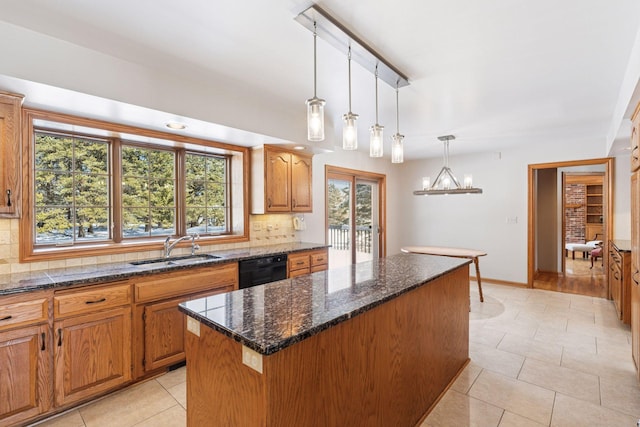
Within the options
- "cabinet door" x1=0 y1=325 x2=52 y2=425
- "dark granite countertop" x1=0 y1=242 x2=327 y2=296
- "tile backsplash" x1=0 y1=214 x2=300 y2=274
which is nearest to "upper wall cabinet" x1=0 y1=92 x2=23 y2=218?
"tile backsplash" x1=0 y1=214 x2=300 y2=274

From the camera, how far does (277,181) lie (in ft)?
12.0

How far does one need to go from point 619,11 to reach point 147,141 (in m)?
3.59

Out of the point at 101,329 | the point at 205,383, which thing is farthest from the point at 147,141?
the point at 205,383

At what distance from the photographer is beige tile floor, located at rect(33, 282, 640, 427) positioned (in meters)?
2.01

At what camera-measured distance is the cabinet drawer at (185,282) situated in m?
2.36

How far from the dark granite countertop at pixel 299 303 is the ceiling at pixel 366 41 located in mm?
1513

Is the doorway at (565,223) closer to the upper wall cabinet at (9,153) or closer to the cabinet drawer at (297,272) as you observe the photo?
the cabinet drawer at (297,272)

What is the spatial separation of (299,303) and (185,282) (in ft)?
4.85

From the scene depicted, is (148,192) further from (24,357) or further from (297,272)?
(297,272)

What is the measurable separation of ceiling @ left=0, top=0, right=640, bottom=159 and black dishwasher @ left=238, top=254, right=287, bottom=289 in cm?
127

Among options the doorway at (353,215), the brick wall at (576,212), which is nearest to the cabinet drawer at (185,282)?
the doorway at (353,215)

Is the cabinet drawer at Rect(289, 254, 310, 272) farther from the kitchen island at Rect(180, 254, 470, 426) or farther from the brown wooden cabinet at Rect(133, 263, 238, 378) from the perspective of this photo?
the kitchen island at Rect(180, 254, 470, 426)

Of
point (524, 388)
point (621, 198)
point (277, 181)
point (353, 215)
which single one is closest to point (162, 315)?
point (277, 181)

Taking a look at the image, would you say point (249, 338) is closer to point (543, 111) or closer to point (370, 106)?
point (370, 106)
